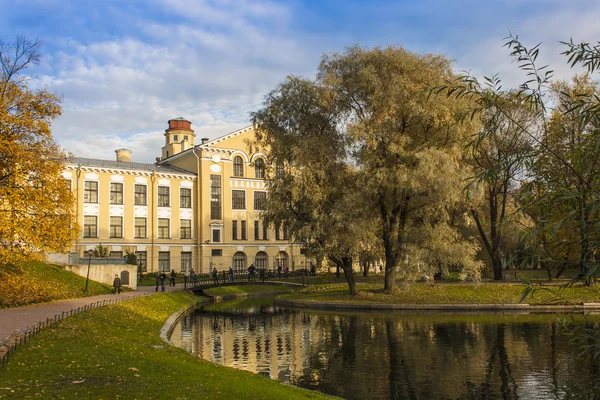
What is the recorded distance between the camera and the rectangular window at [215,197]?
61.9m

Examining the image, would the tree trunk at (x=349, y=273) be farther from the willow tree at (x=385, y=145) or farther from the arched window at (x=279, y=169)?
the arched window at (x=279, y=169)

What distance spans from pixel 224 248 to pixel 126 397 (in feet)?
172

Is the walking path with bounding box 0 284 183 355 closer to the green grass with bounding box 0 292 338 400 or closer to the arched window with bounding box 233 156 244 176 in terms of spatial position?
the green grass with bounding box 0 292 338 400

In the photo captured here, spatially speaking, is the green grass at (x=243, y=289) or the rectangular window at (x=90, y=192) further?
the rectangular window at (x=90, y=192)

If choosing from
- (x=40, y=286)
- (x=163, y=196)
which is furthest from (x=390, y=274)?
(x=163, y=196)

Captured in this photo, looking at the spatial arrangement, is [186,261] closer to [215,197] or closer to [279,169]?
[215,197]

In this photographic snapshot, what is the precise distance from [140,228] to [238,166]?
13624 mm

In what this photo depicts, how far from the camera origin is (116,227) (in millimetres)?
56406

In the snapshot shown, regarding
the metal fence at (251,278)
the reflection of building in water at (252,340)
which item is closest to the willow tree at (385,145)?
the reflection of building in water at (252,340)

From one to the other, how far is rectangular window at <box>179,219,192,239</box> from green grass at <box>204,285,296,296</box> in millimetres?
14988

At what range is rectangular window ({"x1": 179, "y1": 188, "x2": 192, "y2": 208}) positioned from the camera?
60756 mm

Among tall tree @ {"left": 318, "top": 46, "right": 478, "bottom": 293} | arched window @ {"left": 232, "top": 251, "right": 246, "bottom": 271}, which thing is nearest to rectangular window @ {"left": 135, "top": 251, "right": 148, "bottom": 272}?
arched window @ {"left": 232, "top": 251, "right": 246, "bottom": 271}

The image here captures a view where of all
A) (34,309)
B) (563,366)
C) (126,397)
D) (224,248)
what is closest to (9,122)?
(34,309)

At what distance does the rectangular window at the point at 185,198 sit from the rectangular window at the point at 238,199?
5022 millimetres
